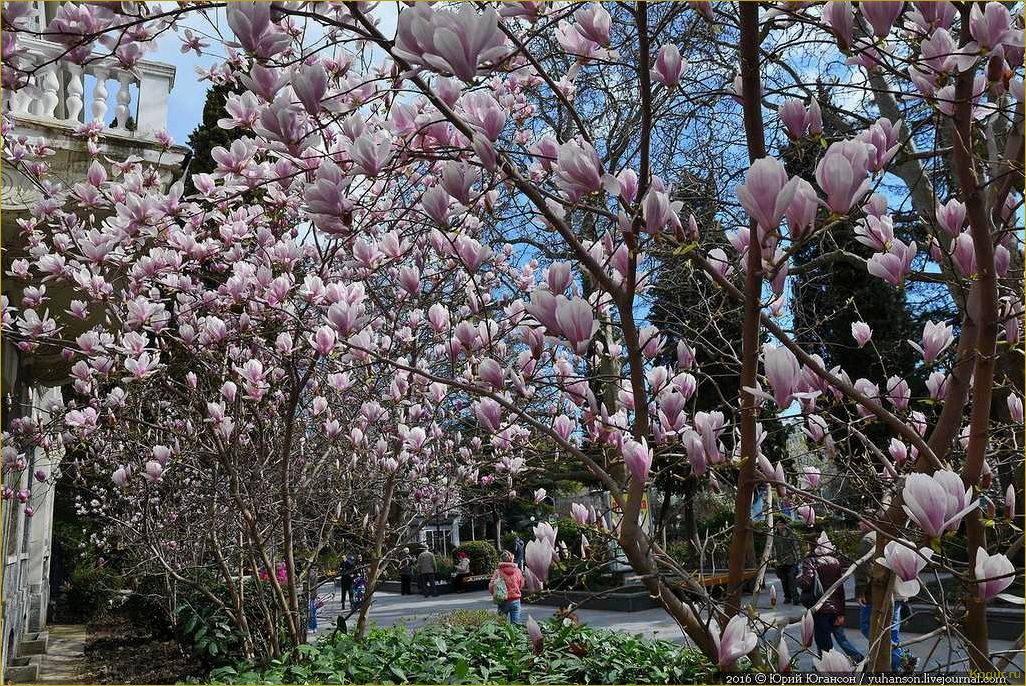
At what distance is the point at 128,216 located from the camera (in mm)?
3002

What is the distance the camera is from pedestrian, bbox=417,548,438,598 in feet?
53.7

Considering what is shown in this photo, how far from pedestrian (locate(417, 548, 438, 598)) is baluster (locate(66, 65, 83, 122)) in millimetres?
12481

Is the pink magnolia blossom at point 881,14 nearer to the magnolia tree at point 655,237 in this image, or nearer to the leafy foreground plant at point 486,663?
the magnolia tree at point 655,237

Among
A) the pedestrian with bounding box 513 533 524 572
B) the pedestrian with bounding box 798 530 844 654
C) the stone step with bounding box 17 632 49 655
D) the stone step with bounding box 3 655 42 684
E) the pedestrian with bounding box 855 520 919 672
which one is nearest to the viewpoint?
the pedestrian with bounding box 855 520 919 672

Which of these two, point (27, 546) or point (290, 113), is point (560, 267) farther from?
point (27, 546)

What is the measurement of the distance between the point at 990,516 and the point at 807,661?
16.9 ft

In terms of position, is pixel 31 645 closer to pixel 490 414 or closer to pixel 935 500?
pixel 490 414

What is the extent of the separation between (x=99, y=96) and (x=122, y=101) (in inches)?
5.4

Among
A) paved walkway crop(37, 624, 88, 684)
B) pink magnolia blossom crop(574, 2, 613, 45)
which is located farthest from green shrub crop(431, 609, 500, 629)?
pink magnolia blossom crop(574, 2, 613, 45)

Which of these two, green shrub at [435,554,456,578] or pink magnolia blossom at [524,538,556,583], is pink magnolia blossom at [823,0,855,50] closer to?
pink magnolia blossom at [524,538,556,583]

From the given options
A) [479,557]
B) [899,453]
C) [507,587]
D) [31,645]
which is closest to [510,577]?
[507,587]

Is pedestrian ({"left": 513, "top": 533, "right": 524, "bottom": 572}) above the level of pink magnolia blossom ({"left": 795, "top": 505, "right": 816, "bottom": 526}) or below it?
below

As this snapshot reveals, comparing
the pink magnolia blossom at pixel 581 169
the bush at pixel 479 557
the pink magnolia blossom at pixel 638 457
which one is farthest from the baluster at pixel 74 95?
the bush at pixel 479 557

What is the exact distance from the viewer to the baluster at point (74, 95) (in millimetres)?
4719
